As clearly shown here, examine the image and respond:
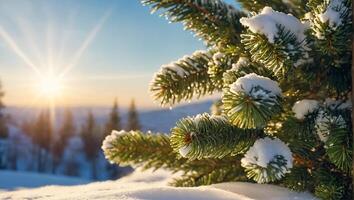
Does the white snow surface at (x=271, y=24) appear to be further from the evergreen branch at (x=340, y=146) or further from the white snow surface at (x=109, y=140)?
the white snow surface at (x=109, y=140)

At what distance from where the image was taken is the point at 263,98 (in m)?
1.04

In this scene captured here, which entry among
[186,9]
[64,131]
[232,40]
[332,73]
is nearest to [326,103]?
[332,73]

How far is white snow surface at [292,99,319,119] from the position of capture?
1.20m

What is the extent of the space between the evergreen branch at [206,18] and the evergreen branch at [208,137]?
0.29 meters

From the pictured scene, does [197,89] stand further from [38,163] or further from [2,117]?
[38,163]

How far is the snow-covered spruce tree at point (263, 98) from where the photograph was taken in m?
1.05

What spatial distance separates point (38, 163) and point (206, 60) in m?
38.1

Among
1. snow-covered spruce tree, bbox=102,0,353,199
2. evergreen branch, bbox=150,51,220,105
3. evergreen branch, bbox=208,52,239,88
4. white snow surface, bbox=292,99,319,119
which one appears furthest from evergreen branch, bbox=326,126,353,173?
evergreen branch, bbox=150,51,220,105

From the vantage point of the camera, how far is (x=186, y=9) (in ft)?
4.51

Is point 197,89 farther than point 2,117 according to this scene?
No

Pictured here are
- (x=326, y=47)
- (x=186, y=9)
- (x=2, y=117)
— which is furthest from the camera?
(x=2, y=117)

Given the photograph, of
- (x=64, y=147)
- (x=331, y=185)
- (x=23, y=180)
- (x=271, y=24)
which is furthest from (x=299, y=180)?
(x=64, y=147)

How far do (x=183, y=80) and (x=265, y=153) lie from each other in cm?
45

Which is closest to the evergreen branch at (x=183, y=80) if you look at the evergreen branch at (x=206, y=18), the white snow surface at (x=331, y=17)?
the evergreen branch at (x=206, y=18)
